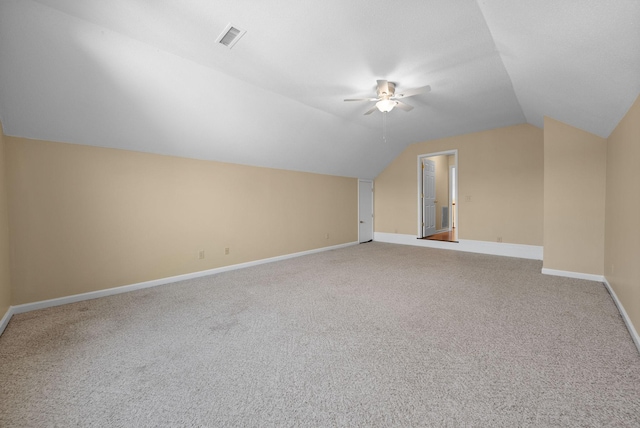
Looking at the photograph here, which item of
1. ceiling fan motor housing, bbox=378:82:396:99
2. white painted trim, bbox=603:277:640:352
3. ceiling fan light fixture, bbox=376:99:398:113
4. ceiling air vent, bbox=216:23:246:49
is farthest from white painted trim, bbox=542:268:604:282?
ceiling air vent, bbox=216:23:246:49

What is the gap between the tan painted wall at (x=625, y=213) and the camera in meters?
2.22

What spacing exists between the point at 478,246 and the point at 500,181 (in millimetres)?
1478

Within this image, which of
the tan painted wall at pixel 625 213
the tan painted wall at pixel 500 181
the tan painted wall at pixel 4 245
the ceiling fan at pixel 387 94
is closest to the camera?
the tan painted wall at pixel 625 213

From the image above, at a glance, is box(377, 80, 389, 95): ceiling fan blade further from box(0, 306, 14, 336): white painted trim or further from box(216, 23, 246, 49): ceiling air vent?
box(0, 306, 14, 336): white painted trim

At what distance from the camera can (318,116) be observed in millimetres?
4496

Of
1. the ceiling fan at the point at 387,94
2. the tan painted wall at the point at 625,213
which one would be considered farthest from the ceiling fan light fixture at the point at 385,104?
the tan painted wall at the point at 625,213

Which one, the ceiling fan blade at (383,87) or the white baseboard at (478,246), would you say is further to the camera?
the white baseboard at (478,246)

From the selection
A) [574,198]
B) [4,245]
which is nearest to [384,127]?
[574,198]

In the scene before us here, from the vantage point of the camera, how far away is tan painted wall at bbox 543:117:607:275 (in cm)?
371

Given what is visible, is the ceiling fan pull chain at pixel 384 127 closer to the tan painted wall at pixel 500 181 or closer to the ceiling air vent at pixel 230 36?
the tan painted wall at pixel 500 181

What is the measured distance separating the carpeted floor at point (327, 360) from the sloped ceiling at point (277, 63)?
7.00 ft

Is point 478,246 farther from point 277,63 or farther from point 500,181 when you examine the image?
point 277,63

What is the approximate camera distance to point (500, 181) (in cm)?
559

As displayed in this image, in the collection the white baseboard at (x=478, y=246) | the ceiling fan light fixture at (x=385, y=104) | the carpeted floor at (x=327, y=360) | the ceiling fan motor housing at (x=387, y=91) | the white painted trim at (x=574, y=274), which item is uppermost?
the ceiling fan motor housing at (x=387, y=91)
